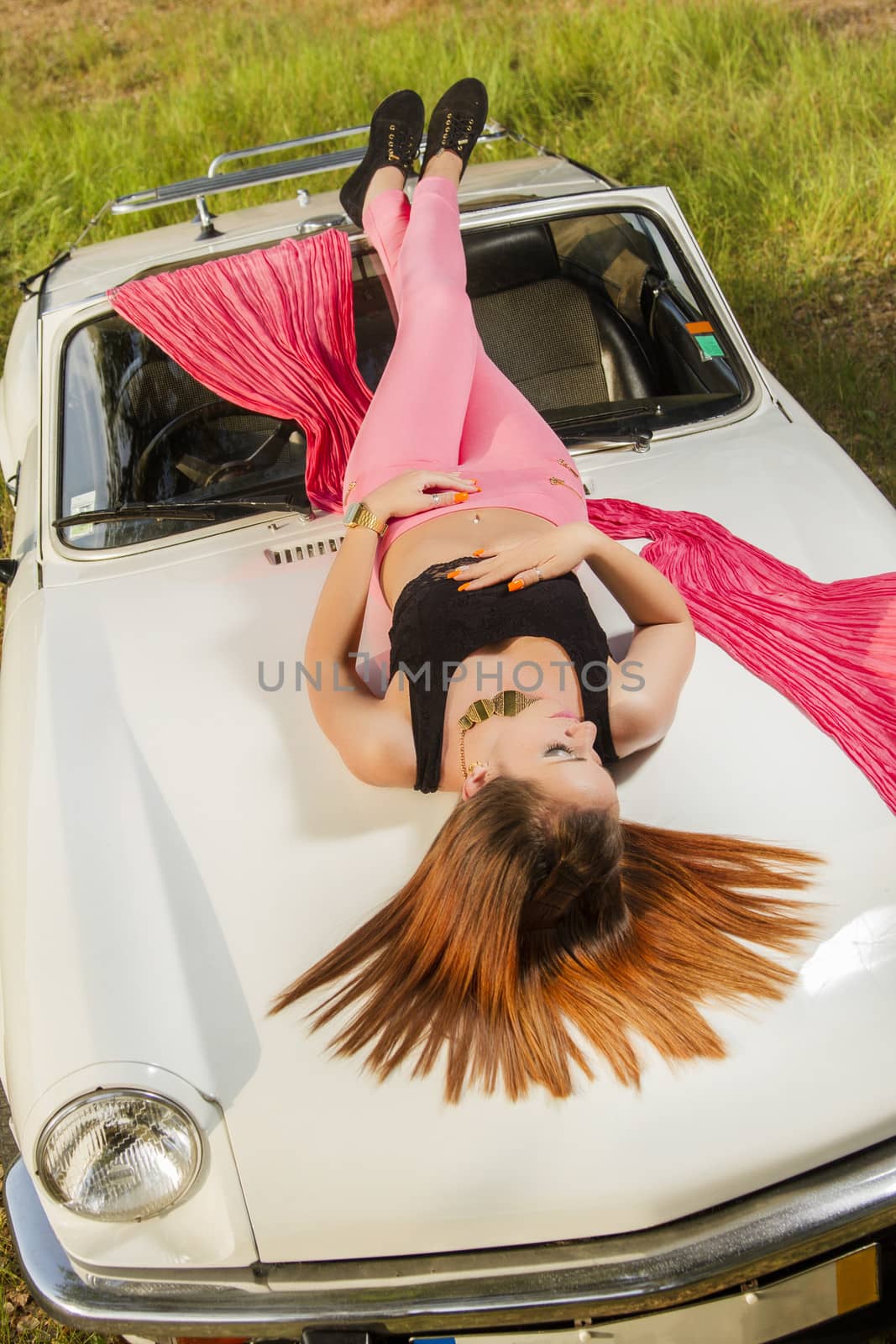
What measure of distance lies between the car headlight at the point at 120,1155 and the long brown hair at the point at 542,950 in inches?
9.7

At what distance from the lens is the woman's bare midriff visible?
2314mm

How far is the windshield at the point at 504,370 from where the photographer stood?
2.75 metres

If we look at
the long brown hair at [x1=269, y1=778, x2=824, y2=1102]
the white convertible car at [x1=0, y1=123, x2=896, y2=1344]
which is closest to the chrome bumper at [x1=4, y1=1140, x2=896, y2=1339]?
the white convertible car at [x1=0, y1=123, x2=896, y2=1344]

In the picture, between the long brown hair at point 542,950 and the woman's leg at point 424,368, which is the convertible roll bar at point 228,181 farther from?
the long brown hair at point 542,950

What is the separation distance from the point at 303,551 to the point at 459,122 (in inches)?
57.9

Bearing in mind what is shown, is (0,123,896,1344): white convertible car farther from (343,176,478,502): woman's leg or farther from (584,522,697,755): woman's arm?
(343,176,478,502): woman's leg

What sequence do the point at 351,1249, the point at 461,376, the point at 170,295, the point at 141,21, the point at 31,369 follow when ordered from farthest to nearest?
the point at 141,21 < the point at 31,369 < the point at 170,295 < the point at 461,376 < the point at 351,1249

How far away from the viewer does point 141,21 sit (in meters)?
9.34

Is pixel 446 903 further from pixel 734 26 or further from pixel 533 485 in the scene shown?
pixel 734 26

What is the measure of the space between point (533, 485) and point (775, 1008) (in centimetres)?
121

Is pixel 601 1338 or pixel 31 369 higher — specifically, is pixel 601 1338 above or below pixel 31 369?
below

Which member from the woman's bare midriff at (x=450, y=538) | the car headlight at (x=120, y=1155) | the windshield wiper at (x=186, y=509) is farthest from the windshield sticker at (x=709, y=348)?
the car headlight at (x=120, y=1155)

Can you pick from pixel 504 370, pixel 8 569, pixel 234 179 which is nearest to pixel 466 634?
pixel 8 569

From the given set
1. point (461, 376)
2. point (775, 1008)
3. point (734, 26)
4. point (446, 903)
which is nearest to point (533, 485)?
point (461, 376)
